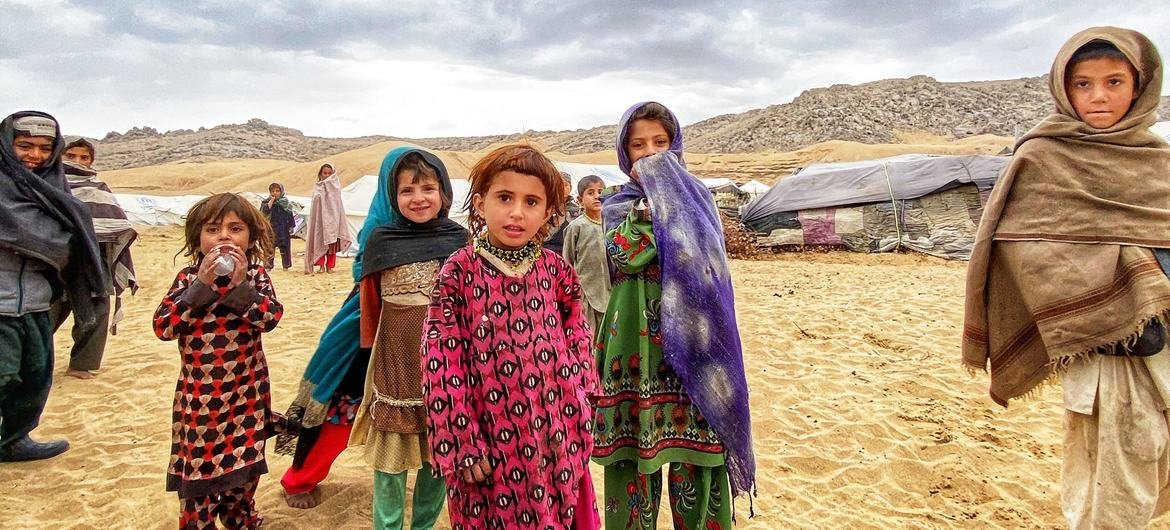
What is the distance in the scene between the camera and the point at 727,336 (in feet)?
6.30

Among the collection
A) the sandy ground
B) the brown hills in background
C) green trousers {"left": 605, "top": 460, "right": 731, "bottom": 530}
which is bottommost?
the sandy ground

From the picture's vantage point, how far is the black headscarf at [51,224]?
9.20 ft

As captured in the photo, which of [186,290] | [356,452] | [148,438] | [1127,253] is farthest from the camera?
[148,438]

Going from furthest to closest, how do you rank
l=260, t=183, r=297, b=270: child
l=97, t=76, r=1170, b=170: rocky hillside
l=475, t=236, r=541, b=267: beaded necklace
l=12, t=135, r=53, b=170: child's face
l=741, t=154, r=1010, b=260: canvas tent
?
1. l=97, t=76, r=1170, b=170: rocky hillside
2. l=741, t=154, r=1010, b=260: canvas tent
3. l=260, t=183, r=297, b=270: child
4. l=12, t=135, r=53, b=170: child's face
5. l=475, t=236, r=541, b=267: beaded necklace

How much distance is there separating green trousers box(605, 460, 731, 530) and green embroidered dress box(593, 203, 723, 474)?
0.07 metres

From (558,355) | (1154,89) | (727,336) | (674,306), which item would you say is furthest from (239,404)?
(1154,89)

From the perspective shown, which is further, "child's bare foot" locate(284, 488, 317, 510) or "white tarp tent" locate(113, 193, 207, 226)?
"white tarp tent" locate(113, 193, 207, 226)

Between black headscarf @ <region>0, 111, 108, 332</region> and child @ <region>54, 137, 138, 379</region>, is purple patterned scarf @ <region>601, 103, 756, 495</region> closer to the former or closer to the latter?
black headscarf @ <region>0, 111, 108, 332</region>

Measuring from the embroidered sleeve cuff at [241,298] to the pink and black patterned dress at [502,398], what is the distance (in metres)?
0.91

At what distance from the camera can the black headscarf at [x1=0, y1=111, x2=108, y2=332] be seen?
2803 millimetres

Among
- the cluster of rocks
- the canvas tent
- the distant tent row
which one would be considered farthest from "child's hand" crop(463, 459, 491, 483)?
the cluster of rocks

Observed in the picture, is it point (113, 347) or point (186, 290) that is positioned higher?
point (186, 290)

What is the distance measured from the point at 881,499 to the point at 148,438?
4240 millimetres

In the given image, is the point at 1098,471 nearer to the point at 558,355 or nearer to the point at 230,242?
the point at 558,355
